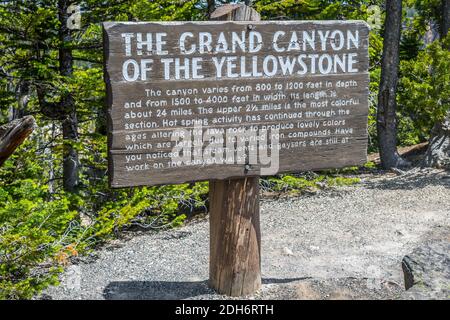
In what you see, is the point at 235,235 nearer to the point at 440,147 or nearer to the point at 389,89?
the point at 440,147

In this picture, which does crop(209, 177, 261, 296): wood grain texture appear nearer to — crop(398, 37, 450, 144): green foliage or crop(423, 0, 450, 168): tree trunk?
crop(398, 37, 450, 144): green foliage

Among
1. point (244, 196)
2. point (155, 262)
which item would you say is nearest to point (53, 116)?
point (155, 262)

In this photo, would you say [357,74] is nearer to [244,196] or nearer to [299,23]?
[299,23]

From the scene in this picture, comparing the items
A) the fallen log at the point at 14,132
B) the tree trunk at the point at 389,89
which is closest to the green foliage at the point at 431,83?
the tree trunk at the point at 389,89

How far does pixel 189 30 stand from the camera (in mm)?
4391

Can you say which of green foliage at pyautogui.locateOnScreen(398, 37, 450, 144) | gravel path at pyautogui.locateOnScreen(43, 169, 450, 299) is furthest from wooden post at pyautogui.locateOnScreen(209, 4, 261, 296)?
green foliage at pyautogui.locateOnScreen(398, 37, 450, 144)

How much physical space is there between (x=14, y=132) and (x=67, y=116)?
5.39 m

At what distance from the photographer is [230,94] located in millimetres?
4535

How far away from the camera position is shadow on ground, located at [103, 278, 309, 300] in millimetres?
5379

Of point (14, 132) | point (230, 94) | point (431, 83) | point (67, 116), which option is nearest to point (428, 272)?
point (230, 94)

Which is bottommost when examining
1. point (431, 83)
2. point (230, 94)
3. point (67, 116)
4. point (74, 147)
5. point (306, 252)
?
point (306, 252)

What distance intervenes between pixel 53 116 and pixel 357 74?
5804mm

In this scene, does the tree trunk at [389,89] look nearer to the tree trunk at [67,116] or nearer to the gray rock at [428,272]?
the tree trunk at [67,116]

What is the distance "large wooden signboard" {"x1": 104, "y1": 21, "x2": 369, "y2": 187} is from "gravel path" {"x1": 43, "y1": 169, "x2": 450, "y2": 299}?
4.24 feet
